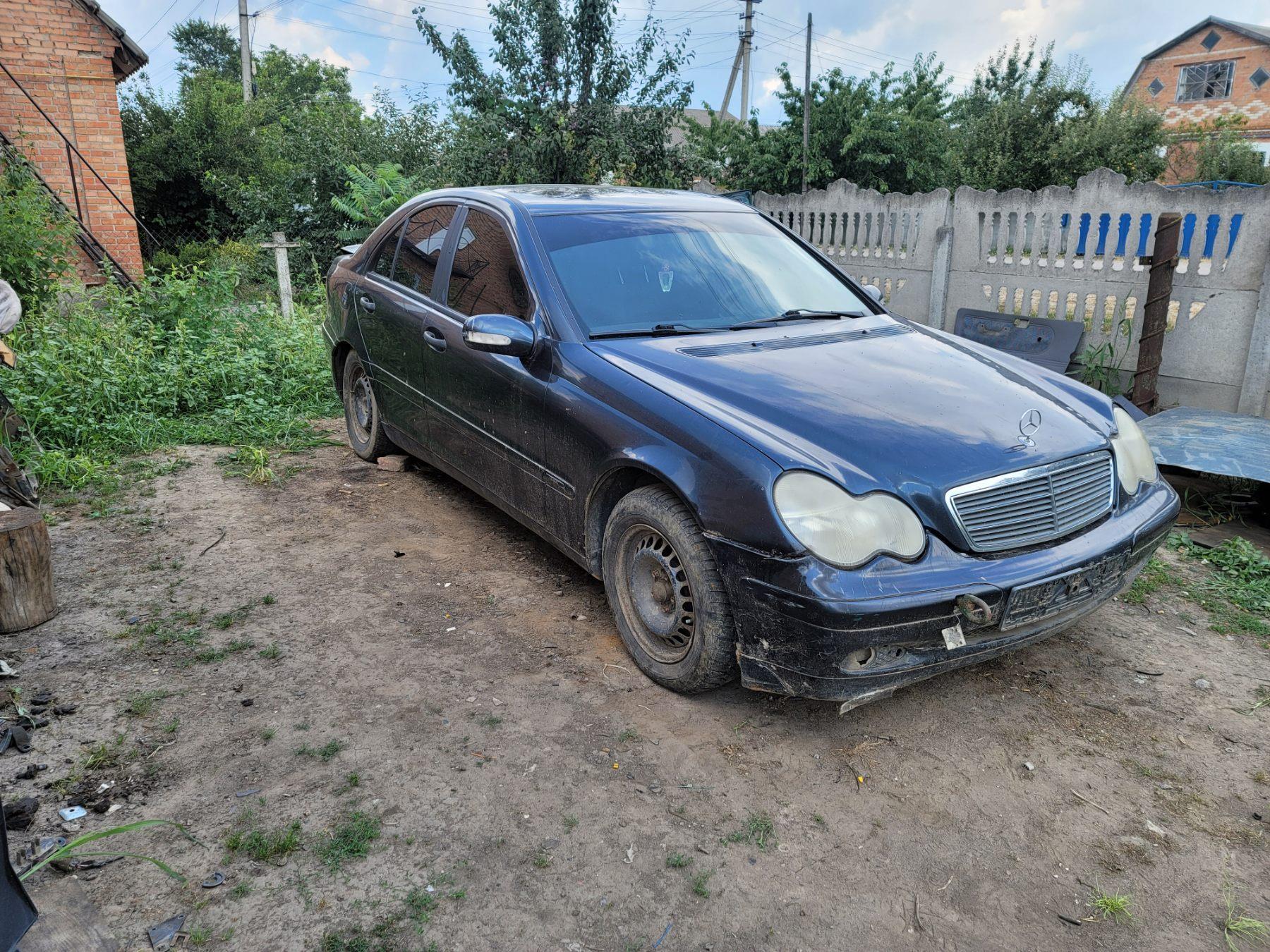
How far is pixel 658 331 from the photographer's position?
12.2 ft

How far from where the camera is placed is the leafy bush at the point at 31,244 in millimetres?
8617

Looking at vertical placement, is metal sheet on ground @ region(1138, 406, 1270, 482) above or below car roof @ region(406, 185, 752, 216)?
below

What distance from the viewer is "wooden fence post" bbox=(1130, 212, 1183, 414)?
661cm

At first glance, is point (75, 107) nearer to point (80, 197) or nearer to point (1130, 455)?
point (80, 197)

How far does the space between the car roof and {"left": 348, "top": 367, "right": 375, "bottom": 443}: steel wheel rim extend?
143 cm

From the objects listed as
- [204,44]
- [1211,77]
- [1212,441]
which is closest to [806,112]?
[1212,441]

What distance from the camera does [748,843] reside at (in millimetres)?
2607

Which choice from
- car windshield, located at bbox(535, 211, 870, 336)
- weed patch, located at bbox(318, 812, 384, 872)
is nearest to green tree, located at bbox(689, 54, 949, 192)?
car windshield, located at bbox(535, 211, 870, 336)

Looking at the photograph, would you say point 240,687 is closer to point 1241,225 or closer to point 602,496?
point 602,496

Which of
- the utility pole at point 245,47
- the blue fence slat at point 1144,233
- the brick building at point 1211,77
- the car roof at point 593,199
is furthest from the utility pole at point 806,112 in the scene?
the brick building at point 1211,77

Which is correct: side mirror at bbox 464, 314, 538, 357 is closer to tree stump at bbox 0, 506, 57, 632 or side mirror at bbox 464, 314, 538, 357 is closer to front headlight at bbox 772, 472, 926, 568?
front headlight at bbox 772, 472, 926, 568

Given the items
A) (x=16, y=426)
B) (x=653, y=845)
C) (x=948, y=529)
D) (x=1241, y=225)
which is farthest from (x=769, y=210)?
(x=653, y=845)

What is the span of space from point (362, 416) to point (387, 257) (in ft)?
3.78

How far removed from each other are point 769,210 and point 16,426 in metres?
8.01
